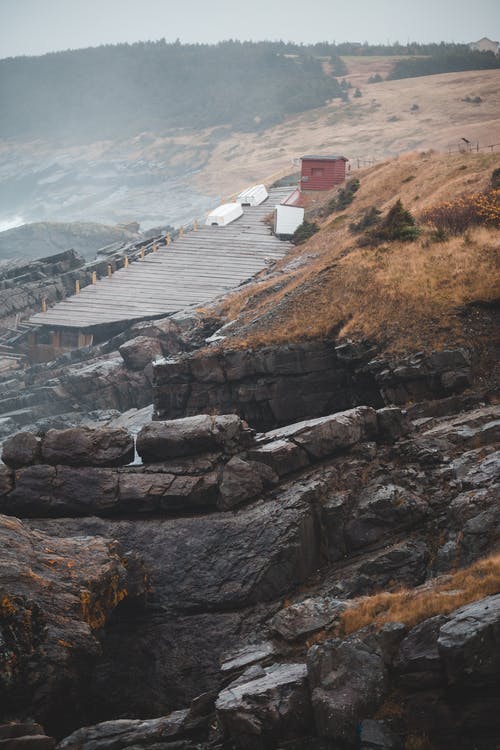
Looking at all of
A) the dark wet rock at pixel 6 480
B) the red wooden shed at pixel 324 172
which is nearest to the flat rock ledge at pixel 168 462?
the dark wet rock at pixel 6 480

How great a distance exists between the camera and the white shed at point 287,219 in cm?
5125

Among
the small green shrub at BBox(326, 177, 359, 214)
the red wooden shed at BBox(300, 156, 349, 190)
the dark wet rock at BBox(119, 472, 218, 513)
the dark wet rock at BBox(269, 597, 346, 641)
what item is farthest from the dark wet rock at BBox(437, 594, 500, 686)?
the red wooden shed at BBox(300, 156, 349, 190)

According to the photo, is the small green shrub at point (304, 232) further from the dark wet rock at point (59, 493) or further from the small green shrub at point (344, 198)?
the dark wet rock at point (59, 493)

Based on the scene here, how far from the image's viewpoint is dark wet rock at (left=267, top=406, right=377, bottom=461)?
17203 mm

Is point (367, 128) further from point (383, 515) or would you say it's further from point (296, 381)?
point (383, 515)

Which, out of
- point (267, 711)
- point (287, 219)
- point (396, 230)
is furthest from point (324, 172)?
point (267, 711)

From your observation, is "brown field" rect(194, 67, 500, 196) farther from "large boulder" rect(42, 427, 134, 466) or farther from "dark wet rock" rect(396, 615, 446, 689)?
"dark wet rock" rect(396, 615, 446, 689)

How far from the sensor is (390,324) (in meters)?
22.0

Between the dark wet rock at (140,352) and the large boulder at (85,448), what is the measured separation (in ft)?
63.2

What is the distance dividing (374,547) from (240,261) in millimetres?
34947

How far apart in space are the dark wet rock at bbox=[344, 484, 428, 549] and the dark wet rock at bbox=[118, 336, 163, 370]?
22.8 m

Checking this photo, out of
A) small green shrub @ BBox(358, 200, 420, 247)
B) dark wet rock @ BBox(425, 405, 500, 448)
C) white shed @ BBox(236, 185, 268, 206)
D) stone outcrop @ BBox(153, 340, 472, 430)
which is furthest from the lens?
white shed @ BBox(236, 185, 268, 206)

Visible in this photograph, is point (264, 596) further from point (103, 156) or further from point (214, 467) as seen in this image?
point (103, 156)

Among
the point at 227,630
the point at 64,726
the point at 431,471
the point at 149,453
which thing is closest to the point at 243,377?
the point at 149,453
